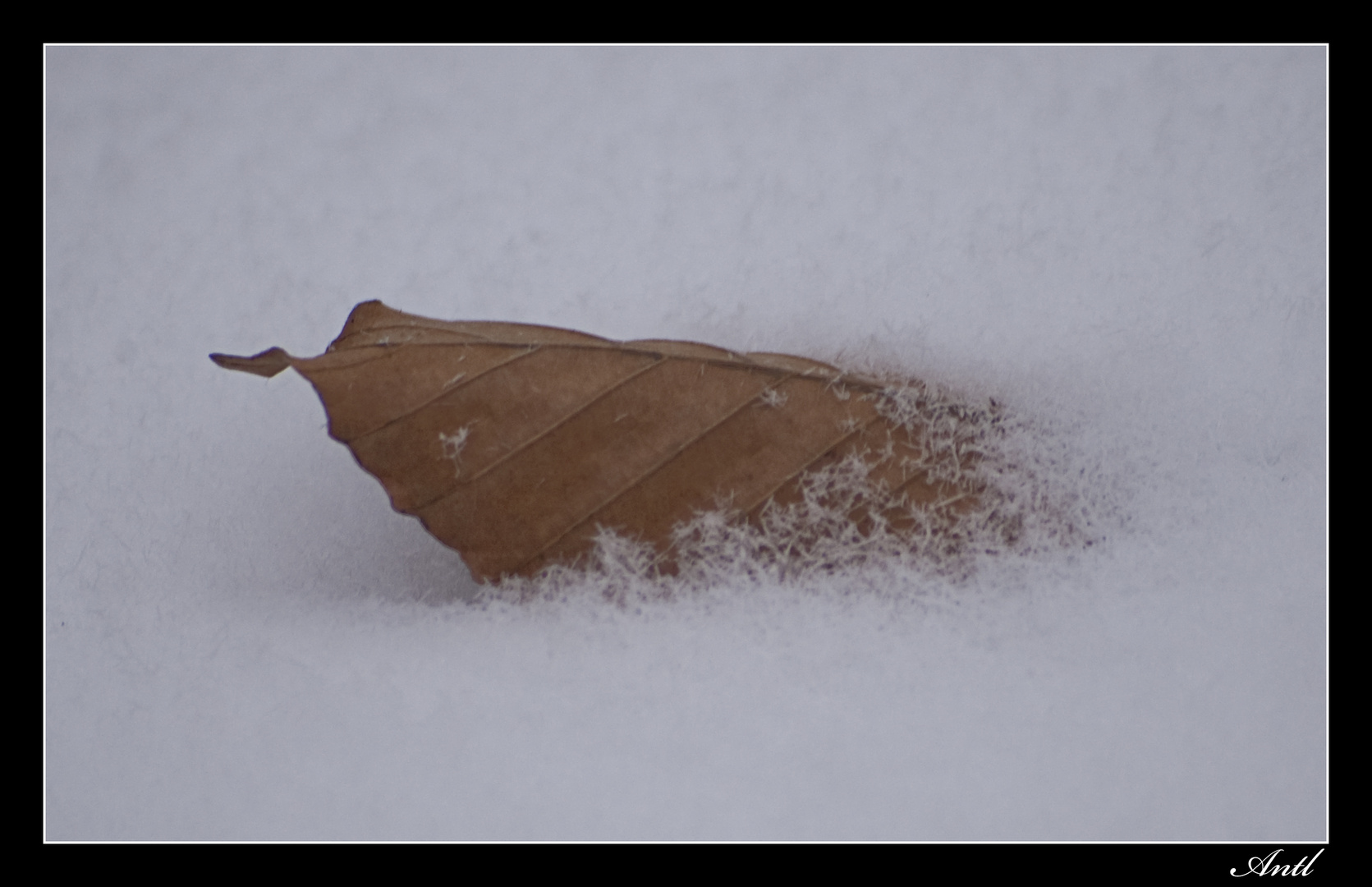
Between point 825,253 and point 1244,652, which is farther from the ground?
point 825,253

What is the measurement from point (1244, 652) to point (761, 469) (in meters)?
0.31

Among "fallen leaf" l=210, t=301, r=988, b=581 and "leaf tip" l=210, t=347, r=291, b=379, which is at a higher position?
"leaf tip" l=210, t=347, r=291, b=379

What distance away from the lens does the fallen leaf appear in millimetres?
625

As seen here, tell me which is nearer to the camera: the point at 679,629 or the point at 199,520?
the point at 679,629

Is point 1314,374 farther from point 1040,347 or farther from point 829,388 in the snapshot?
point 829,388

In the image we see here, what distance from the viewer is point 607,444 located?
0.65 m

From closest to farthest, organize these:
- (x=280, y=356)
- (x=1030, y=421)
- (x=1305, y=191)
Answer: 1. (x=280, y=356)
2. (x=1030, y=421)
3. (x=1305, y=191)

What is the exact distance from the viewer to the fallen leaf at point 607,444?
0.62 m

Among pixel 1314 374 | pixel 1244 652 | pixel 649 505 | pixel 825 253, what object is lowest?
pixel 1244 652

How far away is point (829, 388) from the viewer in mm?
681

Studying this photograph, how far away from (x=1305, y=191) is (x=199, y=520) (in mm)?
1007

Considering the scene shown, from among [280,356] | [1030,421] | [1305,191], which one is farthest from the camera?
[1305,191]

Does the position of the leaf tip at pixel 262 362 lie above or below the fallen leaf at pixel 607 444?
above

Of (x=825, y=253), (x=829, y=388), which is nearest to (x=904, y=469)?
(x=829, y=388)
